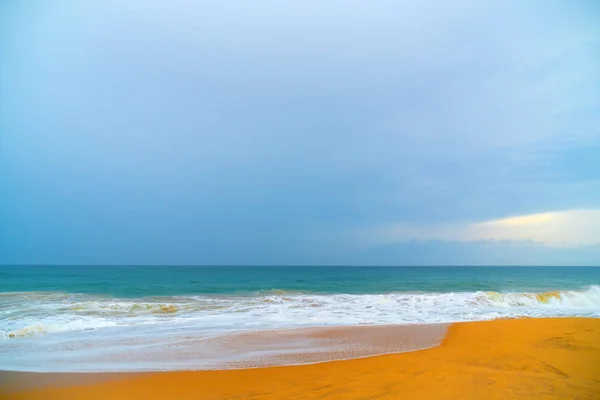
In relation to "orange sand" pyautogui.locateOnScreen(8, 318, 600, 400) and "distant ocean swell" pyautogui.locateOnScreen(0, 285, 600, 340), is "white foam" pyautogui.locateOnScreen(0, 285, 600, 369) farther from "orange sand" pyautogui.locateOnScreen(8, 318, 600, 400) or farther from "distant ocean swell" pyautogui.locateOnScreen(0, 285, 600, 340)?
"orange sand" pyautogui.locateOnScreen(8, 318, 600, 400)

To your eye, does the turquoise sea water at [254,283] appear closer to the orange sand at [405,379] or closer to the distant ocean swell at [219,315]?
the distant ocean swell at [219,315]

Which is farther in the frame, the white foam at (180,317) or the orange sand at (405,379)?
the white foam at (180,317)

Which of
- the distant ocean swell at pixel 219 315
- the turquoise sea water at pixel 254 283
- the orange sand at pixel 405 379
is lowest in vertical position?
the turquoise sea water at pixel 254 283

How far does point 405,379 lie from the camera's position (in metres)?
5.90

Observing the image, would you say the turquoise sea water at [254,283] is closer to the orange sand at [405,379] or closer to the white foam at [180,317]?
the white foam at [180,317]

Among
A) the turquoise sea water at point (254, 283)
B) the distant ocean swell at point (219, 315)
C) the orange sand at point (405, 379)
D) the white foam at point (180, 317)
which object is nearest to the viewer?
the orange sand at point (405, 379)

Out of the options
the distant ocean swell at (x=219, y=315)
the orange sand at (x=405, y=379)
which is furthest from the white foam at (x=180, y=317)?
the orange sand at (x=405, y=379)

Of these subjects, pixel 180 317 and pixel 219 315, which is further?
pixel 219 315

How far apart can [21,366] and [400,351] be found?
295 inches

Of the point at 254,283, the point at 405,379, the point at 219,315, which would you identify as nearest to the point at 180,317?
the point at 219,315

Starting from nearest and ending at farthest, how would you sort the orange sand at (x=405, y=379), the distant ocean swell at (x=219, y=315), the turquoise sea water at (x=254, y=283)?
1. the orange sand at (x=405, y=379)
2. the distant ocean swell at (x=219, y=315)
3. the turquoise sea water at (x=254, y=283)

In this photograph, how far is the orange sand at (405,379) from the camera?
17.2ft

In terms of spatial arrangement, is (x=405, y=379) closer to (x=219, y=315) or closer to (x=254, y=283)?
(x=219, y=315)

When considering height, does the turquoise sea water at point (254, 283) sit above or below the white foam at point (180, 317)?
below
